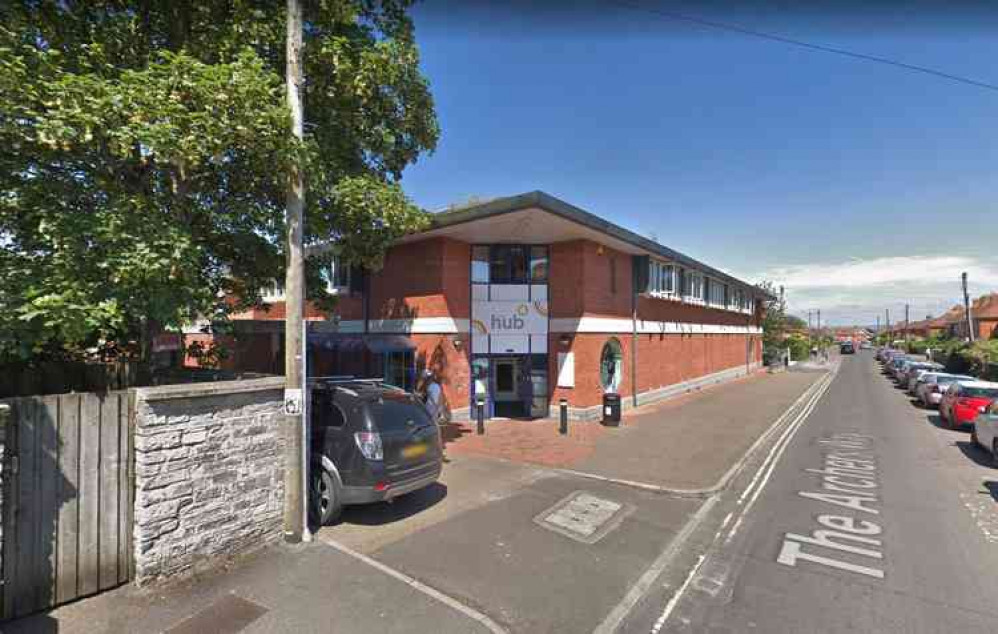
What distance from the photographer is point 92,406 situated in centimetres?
413

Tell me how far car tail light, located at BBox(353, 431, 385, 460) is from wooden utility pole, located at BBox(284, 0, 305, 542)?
2.30ft

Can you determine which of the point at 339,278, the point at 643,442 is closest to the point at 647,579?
the point at 643,442

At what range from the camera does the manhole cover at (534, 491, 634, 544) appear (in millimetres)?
5977

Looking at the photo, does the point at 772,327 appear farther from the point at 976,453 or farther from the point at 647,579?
the point at 647,579

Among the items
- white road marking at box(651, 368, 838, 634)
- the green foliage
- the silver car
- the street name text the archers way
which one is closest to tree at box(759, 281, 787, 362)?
the green foliage

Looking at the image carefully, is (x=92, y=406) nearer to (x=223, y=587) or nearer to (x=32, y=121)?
(x=223, y=587)

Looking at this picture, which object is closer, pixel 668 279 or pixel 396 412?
pixel 396 412

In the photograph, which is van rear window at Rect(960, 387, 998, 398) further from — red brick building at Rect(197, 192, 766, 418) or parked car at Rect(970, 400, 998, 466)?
red brick building at Rect(197, 192, 766, 418)

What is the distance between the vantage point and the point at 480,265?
14453mm

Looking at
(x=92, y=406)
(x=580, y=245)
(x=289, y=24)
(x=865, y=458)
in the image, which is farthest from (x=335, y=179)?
(x=865, y=458)

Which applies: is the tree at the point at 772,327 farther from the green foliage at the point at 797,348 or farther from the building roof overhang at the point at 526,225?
the building roof overhang at the point at 526,225

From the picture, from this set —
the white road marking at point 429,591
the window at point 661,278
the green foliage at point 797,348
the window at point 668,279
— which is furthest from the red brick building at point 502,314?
the green foliage at point 797,348

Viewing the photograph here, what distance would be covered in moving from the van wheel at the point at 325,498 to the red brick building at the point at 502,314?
6.96m

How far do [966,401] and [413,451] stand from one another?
16.5 m
